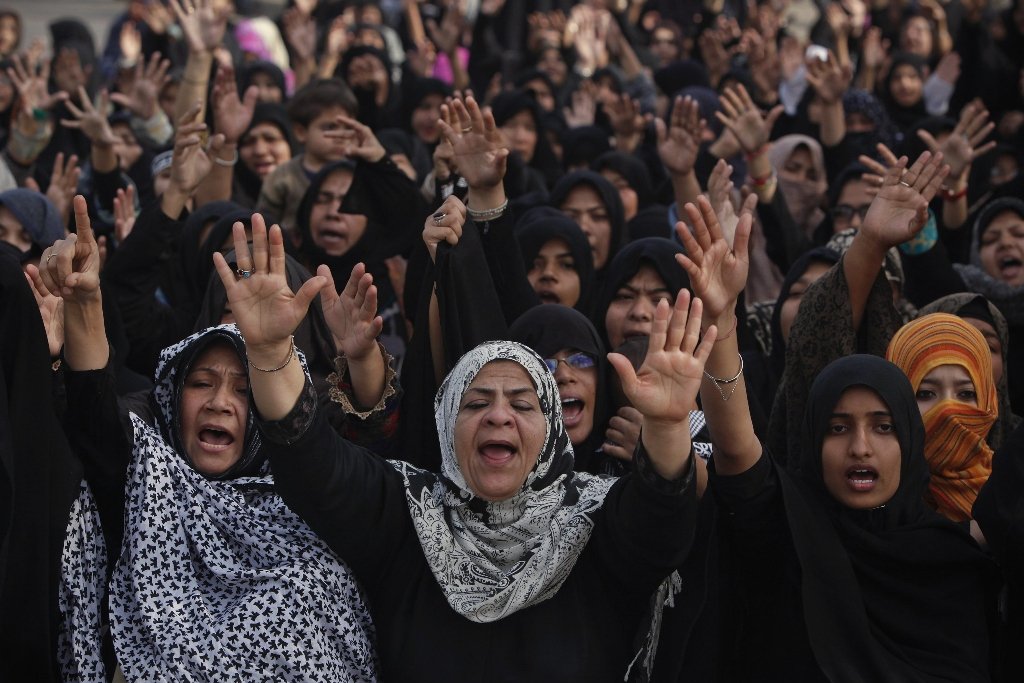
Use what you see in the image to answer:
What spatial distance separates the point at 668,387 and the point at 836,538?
1.81ft

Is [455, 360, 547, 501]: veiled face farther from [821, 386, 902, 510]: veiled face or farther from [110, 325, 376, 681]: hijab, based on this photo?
[821, 386, 902, 510]: veiled face

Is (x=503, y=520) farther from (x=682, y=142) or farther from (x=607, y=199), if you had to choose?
(x=682, y=142)

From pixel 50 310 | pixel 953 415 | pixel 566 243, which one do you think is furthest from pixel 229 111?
pixel 953 415

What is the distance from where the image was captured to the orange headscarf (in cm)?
360

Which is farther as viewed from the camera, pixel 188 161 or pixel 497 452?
pixel 188 161

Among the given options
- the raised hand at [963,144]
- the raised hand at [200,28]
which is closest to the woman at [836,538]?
the raised hand at [963,144]

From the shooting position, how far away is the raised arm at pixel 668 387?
2873 mm

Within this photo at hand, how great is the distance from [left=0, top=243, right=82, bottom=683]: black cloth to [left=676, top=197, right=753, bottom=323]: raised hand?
4.59 ft

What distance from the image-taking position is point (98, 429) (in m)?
3.22

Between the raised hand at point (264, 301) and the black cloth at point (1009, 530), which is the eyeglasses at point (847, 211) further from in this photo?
the raised hand at point (264, 301)

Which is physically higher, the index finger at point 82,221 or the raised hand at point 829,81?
the raised hand at point 829,81

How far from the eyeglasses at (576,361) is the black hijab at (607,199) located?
154 cm

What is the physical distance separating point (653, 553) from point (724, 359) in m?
0.43

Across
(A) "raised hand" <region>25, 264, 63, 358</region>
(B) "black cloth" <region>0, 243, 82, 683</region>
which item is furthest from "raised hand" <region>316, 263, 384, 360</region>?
(B) "black cloth" <region>0, 243, 82, 683</region>
